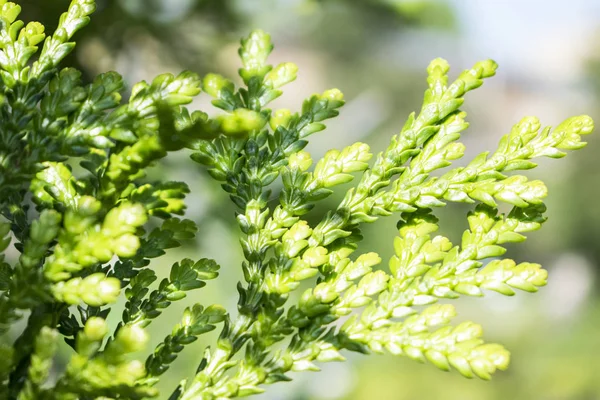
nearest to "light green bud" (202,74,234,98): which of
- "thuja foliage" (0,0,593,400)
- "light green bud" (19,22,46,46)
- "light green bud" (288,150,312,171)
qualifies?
"thuja foliage" (0,0,593,400)

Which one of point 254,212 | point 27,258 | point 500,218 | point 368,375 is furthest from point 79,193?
point 368,375

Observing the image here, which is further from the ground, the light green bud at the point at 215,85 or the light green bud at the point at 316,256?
the light green bud at the point at 215,85

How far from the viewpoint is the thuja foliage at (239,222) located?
681mm

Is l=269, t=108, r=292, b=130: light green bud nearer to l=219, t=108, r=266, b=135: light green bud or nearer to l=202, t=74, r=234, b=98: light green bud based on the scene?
l=202, t=74, r=234, b=98: light green bud

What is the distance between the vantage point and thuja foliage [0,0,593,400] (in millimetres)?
681

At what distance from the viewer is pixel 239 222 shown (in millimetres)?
895

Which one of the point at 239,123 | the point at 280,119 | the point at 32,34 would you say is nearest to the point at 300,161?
the point at 280,119

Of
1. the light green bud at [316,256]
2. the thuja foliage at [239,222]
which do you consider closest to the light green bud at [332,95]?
the thuja foliage at [239,222]

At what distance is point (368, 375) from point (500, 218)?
568 cm

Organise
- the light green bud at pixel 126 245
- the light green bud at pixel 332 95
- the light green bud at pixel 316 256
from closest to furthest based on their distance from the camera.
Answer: the light green bud at pixel 126 245
the light green bud at pixel 316 256
the light green bud at pixel 332 95

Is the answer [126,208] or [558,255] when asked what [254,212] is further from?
[558,255]

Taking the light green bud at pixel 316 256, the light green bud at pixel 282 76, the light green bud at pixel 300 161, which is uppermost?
the light green bud at pixel 282 76

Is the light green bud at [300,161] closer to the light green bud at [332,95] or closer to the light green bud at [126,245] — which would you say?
the light green bud at [332,95]

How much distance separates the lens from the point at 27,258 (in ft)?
2.27
